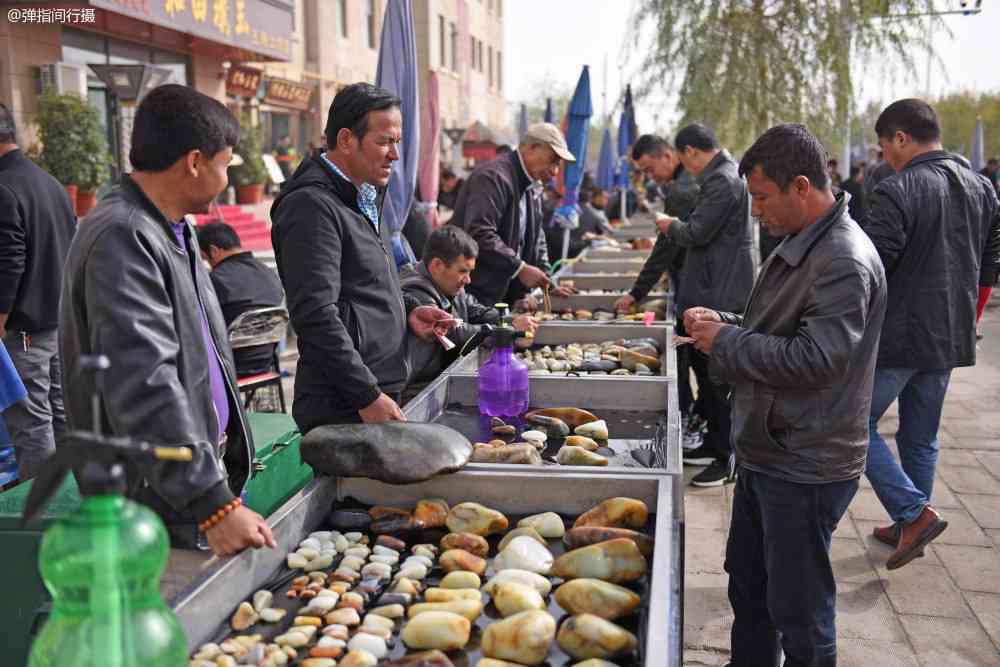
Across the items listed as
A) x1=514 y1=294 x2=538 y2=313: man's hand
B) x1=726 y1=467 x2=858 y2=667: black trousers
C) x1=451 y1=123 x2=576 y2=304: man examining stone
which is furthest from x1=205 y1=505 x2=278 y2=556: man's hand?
x1=514 y1=294 x2=538 y2=313: man's hand

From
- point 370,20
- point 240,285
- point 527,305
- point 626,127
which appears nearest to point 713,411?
point 527,305

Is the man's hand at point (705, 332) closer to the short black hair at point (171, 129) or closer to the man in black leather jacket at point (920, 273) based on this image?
the short black hair at point (171, 129)

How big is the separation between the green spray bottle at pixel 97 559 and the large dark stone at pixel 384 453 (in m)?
1.03

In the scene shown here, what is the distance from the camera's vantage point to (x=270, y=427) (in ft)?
12.2

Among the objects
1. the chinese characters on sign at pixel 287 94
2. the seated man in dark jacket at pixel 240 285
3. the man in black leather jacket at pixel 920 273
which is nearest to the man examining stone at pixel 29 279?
the seated man in dark jacket at pixel 240 285

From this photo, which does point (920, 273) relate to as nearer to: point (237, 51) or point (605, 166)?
point (605, 166)

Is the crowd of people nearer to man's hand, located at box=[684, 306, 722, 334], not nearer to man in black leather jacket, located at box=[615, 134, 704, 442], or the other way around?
man's hand, located at box=[684, 306, 722, 334]

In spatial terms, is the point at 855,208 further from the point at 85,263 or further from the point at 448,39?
the point at 448,39

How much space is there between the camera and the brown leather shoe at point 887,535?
421cm

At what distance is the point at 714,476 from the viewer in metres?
5.13

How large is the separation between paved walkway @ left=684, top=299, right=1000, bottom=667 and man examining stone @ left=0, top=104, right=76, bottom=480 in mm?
2959

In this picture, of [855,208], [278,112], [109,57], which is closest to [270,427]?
[855,208]

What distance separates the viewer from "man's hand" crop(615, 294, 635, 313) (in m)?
5.29

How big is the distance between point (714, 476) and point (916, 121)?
217cm
